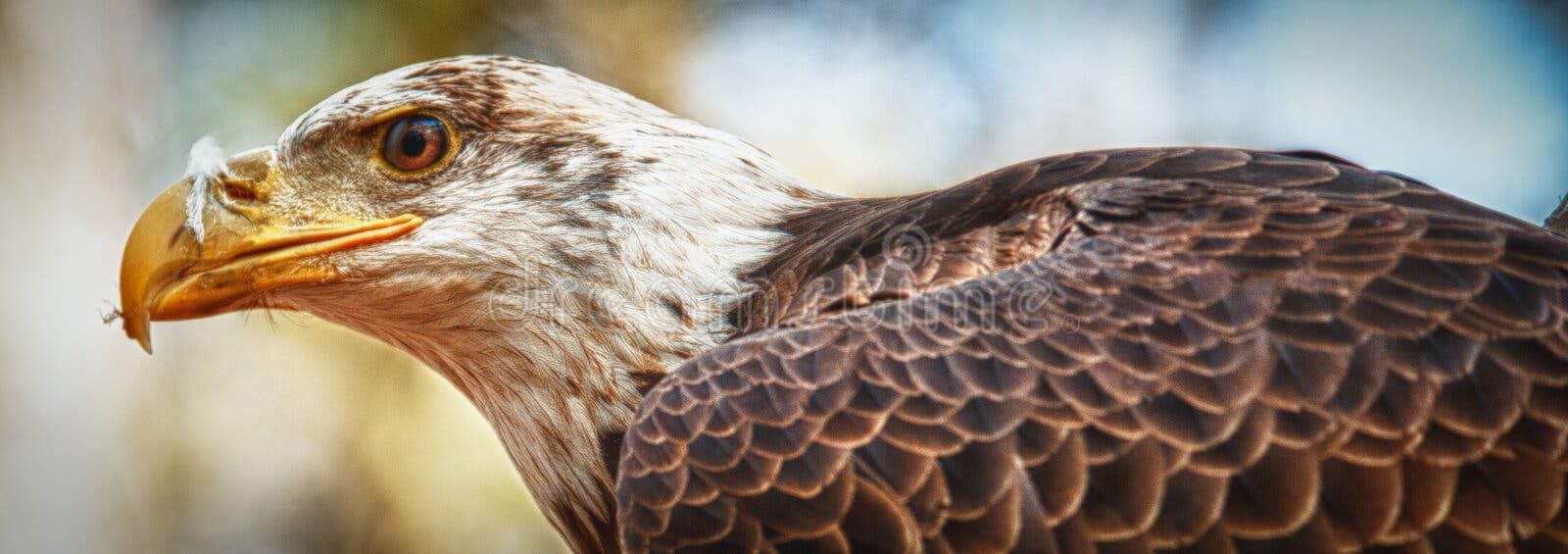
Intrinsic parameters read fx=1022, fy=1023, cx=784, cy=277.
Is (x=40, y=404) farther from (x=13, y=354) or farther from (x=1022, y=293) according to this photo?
(x=1022, y=293)

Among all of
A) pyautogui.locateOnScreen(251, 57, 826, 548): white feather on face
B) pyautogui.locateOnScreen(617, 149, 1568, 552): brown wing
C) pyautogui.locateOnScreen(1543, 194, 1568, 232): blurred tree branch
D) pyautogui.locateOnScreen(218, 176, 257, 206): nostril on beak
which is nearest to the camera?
pyautogui.locateOnScreen(617, 149, 1568, 552): brown wing

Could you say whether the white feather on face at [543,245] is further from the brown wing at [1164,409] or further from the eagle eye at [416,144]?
the brown wing at [1164,409]

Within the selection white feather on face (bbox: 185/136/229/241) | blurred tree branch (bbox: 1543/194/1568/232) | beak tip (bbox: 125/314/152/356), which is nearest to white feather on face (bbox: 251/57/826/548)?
white feather on face (bbox: 185/136/229/241)

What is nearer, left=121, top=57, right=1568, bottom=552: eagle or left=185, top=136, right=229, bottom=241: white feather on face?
left=121, top=57, right=1568, bottom=552: eagle

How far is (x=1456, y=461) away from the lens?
1435 mm

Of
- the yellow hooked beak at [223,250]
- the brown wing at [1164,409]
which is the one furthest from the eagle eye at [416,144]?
the brown wing at [1164,409]

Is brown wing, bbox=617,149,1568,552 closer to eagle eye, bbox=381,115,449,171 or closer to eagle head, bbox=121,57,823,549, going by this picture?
eagle head, bbox=121,57,823,549

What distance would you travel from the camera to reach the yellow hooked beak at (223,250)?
2203mm

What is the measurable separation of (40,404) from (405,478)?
167 cm

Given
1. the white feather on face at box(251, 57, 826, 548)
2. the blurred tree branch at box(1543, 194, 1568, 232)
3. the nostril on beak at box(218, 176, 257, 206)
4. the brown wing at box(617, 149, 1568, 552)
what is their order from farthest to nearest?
the blurred tree branch at box(1543, 194, 1568, 232) → the nostril on beak at box(218, 176, 257, 206) → the white feather on face at box(251, 57, 826, 548) → the brown wing at box(617, 149, 1568, 552)

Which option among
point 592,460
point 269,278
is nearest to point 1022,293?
point 592,460

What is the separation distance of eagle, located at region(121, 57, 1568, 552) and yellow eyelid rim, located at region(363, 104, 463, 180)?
0.06 metres

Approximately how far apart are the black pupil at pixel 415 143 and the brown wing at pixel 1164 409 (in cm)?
103

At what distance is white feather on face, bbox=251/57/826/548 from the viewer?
2178 mm
